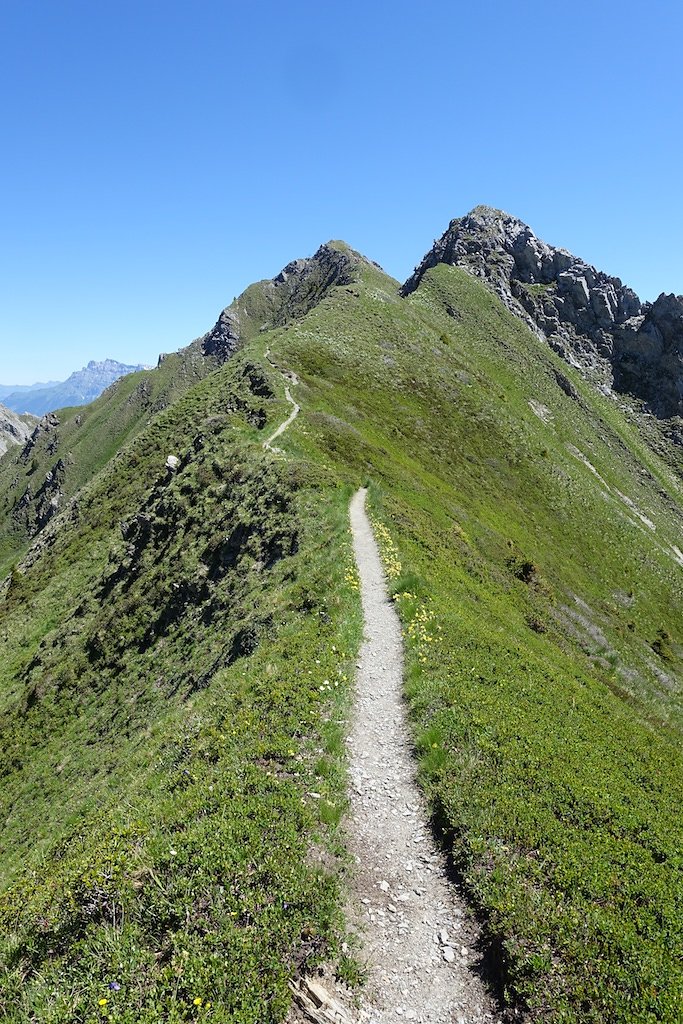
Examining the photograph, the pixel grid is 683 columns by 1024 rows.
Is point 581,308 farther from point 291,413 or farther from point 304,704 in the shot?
point 304,704

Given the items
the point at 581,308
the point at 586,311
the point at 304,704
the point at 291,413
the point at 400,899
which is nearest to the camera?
the point at 400,899

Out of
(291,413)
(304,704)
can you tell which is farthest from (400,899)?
(291,413)

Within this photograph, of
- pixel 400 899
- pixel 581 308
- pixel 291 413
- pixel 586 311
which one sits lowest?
pixel 400 899

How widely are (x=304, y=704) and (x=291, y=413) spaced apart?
119 feet

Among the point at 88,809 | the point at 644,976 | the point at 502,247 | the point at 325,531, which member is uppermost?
the point at 502,247

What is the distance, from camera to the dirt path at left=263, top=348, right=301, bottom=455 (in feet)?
136

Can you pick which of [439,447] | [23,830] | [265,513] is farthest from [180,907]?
[439,447]

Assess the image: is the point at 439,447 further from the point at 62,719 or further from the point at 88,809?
the point at 88,809

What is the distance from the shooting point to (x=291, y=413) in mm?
48062

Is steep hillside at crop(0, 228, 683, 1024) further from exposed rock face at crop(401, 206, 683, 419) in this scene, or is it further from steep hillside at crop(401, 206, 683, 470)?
exposed rock face at crop(401, 206, 683, 419)

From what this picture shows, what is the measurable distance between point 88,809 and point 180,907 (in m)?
13.3

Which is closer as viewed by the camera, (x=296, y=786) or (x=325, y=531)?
(x=296, y=786)

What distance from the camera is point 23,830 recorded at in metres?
23.5

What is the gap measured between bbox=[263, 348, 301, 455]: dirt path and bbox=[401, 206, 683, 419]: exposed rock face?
82.6 m
